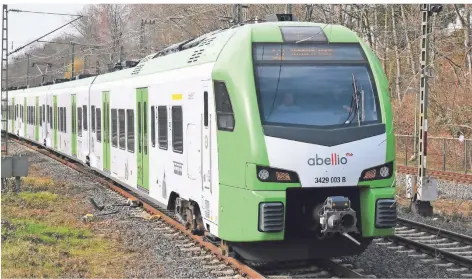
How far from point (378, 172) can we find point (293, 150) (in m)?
1.20

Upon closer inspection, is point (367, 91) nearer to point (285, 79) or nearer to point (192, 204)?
point (285, 79)

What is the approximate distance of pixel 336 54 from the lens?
9203mm

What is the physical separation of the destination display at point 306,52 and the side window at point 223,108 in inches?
23.9

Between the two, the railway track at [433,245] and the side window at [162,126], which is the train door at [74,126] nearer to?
the side window at [162,126]

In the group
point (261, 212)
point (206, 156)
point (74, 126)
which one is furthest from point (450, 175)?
point (261, 212)

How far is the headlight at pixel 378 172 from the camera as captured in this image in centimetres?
878

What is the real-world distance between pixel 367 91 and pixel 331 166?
118 cm

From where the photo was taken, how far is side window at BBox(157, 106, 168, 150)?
12000 mm

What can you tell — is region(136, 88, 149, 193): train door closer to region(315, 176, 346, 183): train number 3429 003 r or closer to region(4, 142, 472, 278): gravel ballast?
region(4, 142, 472, 278): gravel ballast

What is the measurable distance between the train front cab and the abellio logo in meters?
0.05

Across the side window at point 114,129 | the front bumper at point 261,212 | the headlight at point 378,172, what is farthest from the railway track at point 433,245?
the side window at point 114,129

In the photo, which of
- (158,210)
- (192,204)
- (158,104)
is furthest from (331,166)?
(158,210)

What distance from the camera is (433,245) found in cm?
1155

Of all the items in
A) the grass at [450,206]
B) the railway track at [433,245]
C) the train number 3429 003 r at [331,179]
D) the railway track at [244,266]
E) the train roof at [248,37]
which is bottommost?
the grass at [450,206]
